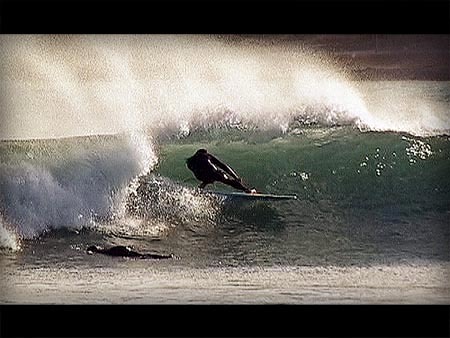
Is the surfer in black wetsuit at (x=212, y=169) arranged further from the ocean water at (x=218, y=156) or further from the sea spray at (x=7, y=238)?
the sea spray at (x=7, y=238)

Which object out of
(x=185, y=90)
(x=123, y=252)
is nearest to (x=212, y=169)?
(x=185, y=90)

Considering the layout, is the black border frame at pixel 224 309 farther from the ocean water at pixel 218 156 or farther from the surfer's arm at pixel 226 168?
the surfer's arm at pixel 226 168

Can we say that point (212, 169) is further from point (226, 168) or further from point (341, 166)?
point (341, 166)

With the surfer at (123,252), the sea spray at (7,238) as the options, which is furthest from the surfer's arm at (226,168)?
the sea spray at (7,238)

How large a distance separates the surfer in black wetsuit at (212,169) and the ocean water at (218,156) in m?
0.02

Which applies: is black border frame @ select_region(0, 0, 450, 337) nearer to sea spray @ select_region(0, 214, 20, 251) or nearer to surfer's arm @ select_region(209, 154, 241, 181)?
sea spray @ select_region(0, 214, 20, 251)

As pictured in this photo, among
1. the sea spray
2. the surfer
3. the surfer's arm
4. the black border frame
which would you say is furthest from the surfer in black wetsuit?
the sea spray

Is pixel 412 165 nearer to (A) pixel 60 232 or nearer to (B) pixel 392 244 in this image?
(B) pixel 392 244

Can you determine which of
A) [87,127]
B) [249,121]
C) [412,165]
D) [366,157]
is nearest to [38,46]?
[87,127]

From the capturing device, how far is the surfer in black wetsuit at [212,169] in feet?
7.68

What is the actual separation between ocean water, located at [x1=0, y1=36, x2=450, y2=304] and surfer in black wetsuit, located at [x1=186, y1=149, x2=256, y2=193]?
2 cm

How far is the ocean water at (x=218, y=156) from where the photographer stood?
2.31 meters

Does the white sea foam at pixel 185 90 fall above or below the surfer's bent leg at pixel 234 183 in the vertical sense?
above
